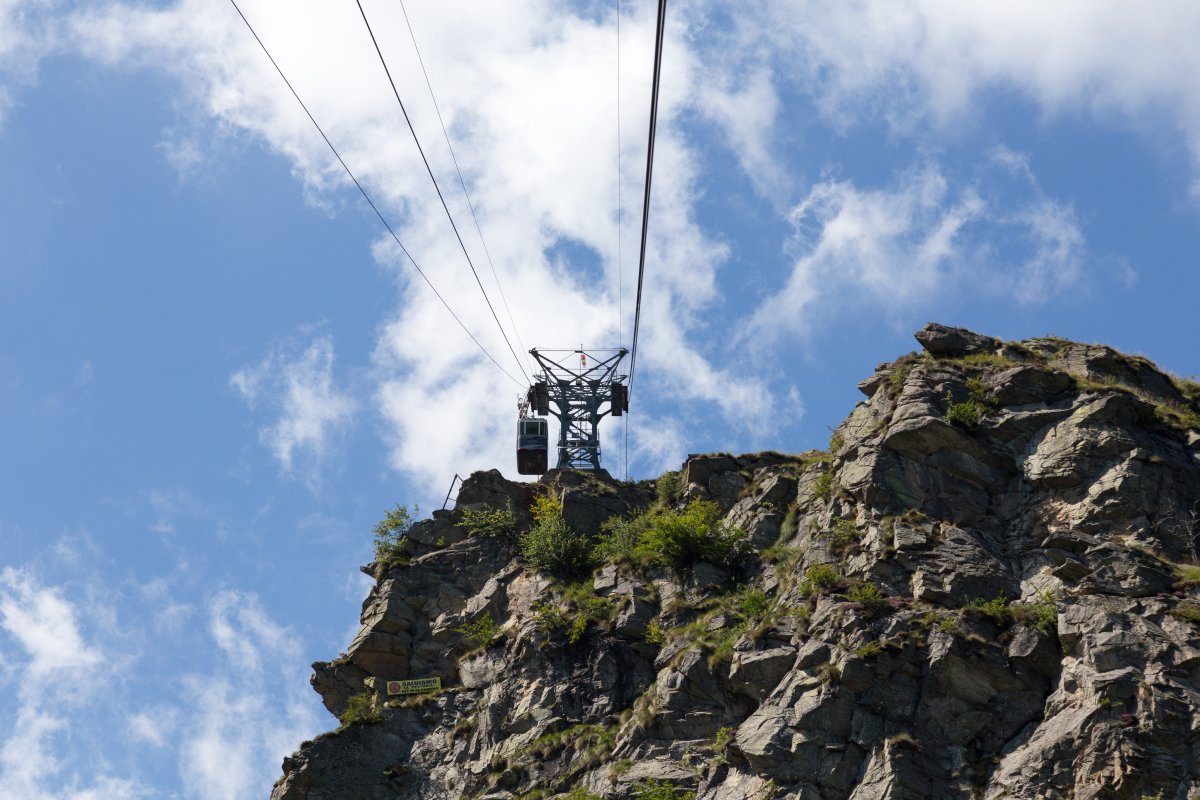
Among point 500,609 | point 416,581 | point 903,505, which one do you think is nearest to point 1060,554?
point 903,505

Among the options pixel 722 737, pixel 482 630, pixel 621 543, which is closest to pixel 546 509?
pixel 621 543

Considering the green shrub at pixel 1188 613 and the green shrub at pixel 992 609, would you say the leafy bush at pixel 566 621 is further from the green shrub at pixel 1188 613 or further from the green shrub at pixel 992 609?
the green shrub at pixel 1188 613

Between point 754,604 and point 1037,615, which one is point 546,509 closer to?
point 754,604

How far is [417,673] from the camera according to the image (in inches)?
1674

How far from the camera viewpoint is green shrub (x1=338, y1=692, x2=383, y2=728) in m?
40.2

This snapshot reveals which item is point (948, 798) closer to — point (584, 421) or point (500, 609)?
point (500, 609)

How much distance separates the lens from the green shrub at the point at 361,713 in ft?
132

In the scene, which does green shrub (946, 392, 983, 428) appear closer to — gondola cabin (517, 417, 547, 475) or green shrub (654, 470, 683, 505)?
green shrub (654, 470, 683, 505)

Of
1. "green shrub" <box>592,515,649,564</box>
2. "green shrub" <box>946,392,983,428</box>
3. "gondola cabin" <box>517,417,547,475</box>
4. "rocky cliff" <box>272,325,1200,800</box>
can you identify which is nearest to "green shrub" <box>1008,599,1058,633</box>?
"rocky cliff" <box>272,325,1200,800</box>

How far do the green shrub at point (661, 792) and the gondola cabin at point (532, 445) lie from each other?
955 inches

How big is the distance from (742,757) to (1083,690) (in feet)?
25.5

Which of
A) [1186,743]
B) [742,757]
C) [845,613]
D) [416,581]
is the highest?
[416,581]

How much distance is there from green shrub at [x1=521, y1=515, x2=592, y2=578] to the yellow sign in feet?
16.4

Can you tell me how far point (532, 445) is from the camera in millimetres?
56281
